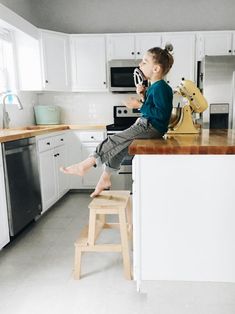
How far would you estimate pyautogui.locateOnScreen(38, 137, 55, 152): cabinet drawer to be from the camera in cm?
289

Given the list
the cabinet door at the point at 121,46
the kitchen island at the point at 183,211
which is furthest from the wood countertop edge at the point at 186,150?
the cabinet door at the point at 121,46

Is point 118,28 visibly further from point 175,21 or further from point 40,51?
point 40,51

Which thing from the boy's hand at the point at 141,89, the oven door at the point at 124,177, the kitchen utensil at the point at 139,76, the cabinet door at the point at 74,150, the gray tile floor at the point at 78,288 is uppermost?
the kitchen utensil at the point at 139,76

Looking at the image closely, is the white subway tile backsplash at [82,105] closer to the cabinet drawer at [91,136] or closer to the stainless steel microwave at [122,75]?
the stainless steel microwave at [122,75]

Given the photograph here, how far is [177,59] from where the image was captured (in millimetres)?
3828

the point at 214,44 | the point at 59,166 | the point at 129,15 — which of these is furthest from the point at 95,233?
the point at 129,15

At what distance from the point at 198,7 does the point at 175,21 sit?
1.21 feet

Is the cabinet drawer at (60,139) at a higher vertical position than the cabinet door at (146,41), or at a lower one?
lower

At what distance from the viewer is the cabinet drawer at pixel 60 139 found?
11.0 feet

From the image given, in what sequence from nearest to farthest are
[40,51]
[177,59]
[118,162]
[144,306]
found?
1. [144,306]
2. [118,162]
3. [40,51]
4. [177,59]

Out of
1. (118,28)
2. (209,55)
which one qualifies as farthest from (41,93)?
(209,55)

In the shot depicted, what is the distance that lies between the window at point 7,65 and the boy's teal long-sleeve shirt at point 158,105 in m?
2.52

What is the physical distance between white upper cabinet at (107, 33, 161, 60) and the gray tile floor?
8.28ft

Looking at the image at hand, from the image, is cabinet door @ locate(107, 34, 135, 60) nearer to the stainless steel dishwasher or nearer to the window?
the window
